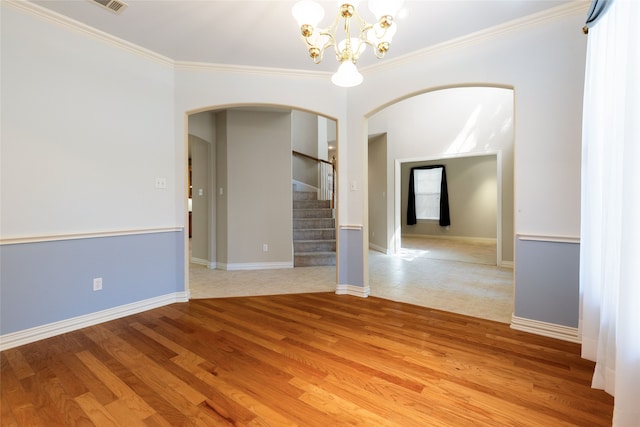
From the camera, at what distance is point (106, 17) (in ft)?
7.83

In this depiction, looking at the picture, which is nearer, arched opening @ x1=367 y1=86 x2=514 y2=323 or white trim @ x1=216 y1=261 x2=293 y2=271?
arched opening @ x1=367 y1=86 x2=514 y2=323

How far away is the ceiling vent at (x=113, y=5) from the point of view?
219 cm

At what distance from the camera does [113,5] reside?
7.34 feet

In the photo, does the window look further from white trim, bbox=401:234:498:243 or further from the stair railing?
the stair railing

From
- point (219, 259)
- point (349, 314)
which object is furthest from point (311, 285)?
point (219, 259)

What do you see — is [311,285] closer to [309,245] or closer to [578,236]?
[309,245]

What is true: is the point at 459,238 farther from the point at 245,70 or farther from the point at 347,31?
the point at 347,31

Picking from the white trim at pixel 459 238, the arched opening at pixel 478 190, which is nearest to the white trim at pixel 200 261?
the arched opening at pixel 478 190

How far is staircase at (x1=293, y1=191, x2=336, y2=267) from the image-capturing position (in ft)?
16.9

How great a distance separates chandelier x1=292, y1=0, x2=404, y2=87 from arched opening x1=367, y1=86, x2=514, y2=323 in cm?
191

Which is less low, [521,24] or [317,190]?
[521,24]

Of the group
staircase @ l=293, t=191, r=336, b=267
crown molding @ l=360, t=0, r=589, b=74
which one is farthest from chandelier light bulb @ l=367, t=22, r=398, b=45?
staircase @ l=293, t=191, r=336, b=267

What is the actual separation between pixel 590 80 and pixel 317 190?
5472 mm

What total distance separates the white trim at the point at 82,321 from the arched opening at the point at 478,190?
247 cm
